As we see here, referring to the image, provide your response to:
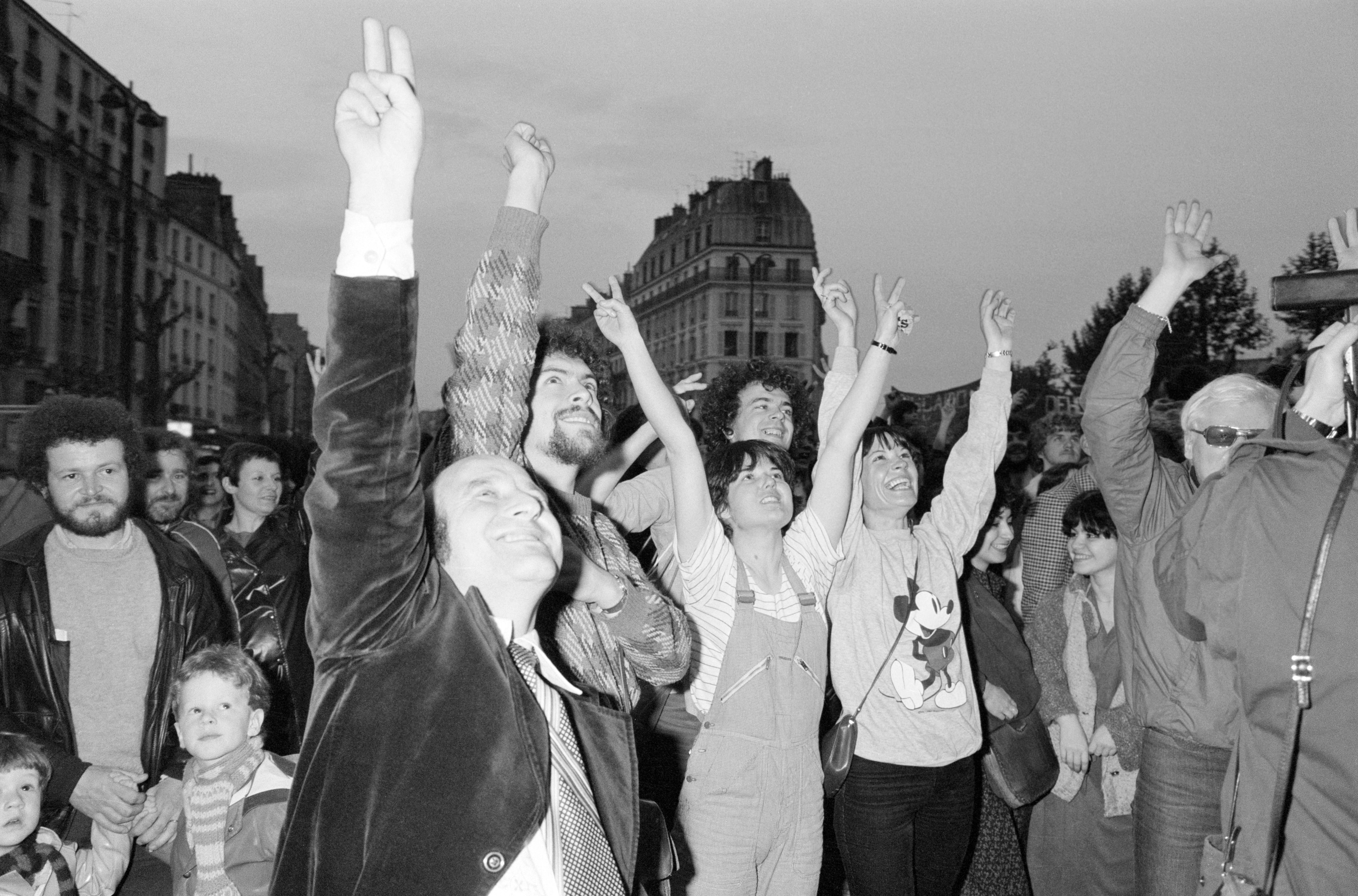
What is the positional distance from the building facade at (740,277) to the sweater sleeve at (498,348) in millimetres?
73196

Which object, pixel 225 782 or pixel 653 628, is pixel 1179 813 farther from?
pixel 225 782

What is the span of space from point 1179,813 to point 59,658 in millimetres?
3550

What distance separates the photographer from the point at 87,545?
12.9ft

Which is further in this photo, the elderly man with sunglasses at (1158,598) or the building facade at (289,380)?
the building facade at (289,380)

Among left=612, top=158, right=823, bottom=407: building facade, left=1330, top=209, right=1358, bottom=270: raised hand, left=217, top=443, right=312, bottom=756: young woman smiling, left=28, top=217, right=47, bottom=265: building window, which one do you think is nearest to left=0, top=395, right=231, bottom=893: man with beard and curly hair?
left=217, top=443, right=312, bottom=756: young woman smiling

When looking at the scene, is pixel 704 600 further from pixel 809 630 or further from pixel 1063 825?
pixel 1063 825

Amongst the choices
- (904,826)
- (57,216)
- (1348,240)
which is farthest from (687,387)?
(57,216)

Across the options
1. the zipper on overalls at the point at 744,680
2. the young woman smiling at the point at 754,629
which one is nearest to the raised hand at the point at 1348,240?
the young woman smiling at the point at 754,629

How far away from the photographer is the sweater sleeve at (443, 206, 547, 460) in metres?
2.79

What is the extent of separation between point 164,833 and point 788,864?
200 centimetres

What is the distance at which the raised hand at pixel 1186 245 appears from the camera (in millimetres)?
3447

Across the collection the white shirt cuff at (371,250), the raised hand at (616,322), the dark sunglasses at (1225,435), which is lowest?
the dark sunglasses at (1225,435)

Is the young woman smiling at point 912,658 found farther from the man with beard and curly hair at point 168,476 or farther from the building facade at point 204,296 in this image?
the building facade at point 204,296

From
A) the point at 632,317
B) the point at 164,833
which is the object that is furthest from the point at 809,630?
the point at 164,833
